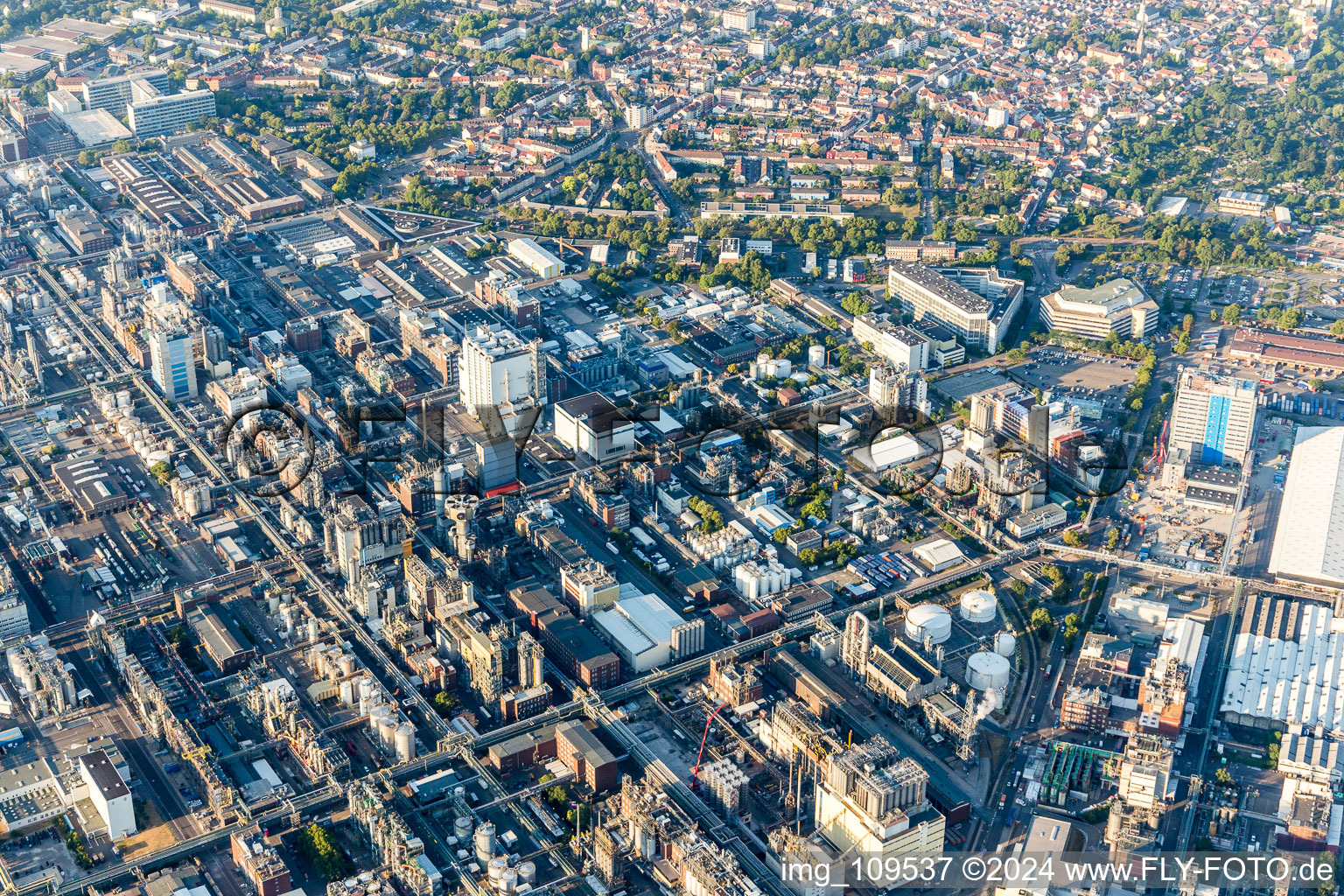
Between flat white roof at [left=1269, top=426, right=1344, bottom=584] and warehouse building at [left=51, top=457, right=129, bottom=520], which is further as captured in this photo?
warehouse building at [left=51, top=457, right=129, bottom=520]

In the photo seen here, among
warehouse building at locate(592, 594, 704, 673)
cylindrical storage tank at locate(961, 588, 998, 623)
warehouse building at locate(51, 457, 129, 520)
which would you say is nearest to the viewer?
warehouse building at locate(592, 594, 704, 673)

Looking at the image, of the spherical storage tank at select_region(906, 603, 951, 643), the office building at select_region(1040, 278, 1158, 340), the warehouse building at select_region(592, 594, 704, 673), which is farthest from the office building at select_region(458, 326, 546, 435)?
the office building at select_region(1040, 278, 1158, 340)

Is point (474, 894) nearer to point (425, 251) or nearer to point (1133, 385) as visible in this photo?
point (1133, 385)

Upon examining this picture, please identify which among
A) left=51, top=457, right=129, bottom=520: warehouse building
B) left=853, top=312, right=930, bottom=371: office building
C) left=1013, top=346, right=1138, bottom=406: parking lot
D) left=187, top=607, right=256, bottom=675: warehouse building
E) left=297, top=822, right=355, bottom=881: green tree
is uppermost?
left=853, top=312, right=930, bottom=371: office building

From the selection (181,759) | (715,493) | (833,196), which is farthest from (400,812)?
(833,196)

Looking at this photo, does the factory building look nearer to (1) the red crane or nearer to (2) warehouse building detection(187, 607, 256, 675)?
(1) the red crane

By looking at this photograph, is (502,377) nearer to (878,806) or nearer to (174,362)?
(174,362)
